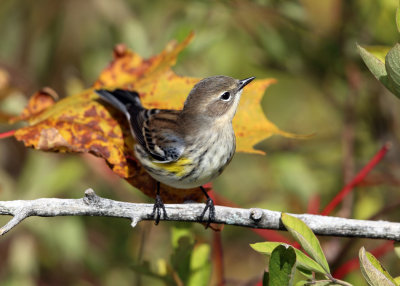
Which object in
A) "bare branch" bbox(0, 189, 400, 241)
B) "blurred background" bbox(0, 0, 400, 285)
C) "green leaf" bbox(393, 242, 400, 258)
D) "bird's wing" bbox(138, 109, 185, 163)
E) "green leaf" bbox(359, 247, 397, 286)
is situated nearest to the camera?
"green leaf" bbox(359, 247, 397, 286)

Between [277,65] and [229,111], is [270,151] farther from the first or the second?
[229,111]

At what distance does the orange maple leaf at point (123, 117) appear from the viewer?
2.80 m

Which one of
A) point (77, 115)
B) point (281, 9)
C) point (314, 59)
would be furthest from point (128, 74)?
point (314, 59)

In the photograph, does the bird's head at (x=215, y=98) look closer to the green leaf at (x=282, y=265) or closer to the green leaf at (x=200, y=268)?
the green leaf at (x=200, y=268)

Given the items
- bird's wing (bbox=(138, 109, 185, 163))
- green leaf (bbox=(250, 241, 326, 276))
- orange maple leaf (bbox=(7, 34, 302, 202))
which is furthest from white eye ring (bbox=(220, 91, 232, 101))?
green leaf (bbox=(250, 241, 326, 276))

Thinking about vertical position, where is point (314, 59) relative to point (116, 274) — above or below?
above

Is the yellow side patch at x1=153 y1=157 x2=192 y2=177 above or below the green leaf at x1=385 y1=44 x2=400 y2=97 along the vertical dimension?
above

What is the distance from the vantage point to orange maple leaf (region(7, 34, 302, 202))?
2.80 meters

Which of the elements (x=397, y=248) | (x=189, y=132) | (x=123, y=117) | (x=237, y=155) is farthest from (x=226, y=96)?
(x=237, y=155)

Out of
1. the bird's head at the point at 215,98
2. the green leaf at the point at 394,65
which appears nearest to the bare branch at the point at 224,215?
the green leaf at the point at 394,65

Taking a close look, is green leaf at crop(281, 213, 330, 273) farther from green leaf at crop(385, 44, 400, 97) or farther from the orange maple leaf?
the orange maple leaf

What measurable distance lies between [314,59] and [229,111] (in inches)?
35.5

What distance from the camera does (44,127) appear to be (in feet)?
9.16

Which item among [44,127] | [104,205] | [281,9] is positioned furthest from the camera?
[281,9]
